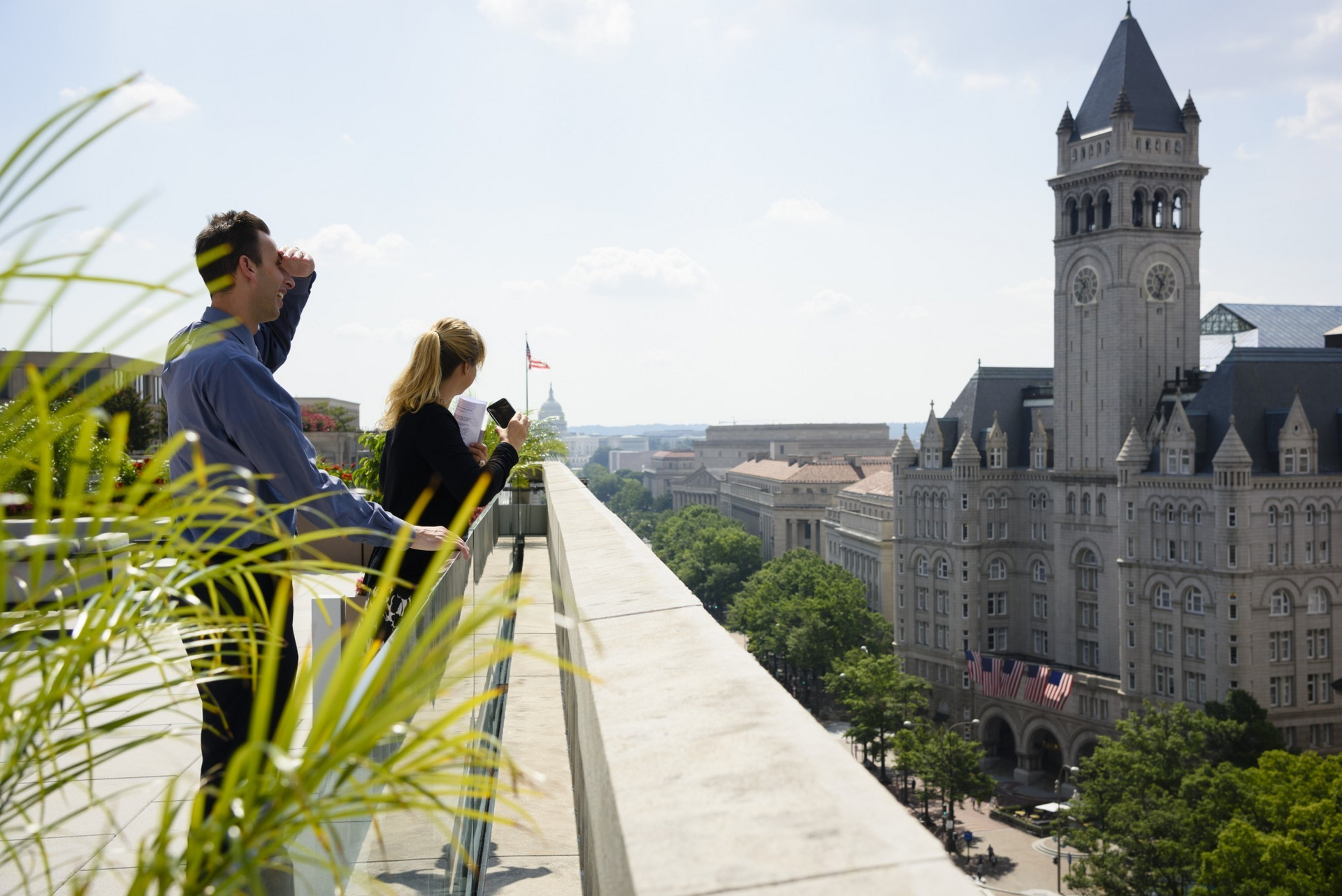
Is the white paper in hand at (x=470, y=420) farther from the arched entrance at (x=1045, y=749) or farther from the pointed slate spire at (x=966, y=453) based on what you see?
the pointed slate spire at (x=966, y=453)

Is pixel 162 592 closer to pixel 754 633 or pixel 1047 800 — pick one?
pixel 1047 800

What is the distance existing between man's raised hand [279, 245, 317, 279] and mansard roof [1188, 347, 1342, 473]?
66.9m

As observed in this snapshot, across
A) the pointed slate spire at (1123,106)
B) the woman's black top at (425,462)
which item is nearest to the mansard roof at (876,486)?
the pointed slate spire at (1123,106)

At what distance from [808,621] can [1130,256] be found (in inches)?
1256

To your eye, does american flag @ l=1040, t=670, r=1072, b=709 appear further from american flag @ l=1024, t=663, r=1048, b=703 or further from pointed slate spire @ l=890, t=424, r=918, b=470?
pointed slate spire @ l=890, t=424, r=918, b=470

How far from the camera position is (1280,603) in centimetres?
6147

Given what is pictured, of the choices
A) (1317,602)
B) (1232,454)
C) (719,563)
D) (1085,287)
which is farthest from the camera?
(719,563)

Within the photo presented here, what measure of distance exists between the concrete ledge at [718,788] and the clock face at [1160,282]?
75.7m

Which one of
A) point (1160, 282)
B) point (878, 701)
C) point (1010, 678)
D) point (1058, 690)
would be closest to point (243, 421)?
point (878, 701)

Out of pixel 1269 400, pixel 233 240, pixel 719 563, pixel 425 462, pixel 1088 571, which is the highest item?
pixel 1269 400

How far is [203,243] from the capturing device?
3.46 m

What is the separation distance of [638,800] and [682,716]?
410mm

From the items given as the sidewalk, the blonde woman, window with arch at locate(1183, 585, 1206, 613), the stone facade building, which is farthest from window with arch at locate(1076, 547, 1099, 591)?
the blonde woman

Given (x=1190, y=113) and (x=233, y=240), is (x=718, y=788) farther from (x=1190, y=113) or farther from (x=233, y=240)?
(x=1190, y=113)
